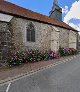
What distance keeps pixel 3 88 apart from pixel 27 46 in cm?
1122

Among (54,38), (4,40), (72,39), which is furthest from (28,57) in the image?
(72,39)

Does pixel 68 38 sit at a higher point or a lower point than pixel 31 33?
lower

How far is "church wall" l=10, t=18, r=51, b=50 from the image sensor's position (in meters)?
17.5

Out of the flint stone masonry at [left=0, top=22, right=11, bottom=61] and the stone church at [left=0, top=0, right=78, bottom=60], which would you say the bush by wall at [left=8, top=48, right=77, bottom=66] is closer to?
the flint stone masonry at [left=0, top=22, right=11, bottom=61]

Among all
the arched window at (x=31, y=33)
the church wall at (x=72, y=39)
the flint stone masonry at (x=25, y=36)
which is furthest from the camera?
the church wall at (x=72, y=39)

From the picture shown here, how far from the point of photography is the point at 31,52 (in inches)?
679

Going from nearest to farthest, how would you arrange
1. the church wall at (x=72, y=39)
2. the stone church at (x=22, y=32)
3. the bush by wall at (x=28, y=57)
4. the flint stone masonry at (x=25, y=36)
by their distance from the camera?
1. the bush by wall at (x=28, y=57)
2. the stone church at (x=22, y=32)
3. the flint stone masonry at (x=25, y=36)
4. the church wall at (x=72, y=39)

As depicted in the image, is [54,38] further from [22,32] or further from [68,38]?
[68,38]

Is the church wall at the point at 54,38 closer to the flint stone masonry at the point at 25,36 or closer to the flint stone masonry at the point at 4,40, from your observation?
the flint stone masonry at the point at 25,36

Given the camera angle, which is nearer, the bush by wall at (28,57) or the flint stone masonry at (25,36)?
the bush by wall at (28,57)

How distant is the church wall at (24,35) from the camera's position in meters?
17.5

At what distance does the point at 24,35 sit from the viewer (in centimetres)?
1878

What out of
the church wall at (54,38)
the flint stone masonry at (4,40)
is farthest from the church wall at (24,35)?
the flint stone masonry at (4,40)

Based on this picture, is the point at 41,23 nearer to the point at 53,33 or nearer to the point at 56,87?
the point at 53,33
